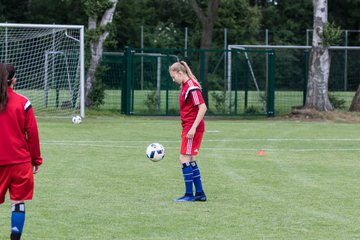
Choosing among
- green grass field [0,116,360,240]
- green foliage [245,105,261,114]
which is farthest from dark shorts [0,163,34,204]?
green foliage [245,105,261,114]

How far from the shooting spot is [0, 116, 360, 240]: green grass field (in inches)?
329

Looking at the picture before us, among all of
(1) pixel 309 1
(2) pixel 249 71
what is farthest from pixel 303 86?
(1) pixel 309 1

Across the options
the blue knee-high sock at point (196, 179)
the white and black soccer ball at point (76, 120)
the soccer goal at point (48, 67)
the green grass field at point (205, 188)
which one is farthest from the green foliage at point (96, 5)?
the blue knee-high sock at point (196, 179)

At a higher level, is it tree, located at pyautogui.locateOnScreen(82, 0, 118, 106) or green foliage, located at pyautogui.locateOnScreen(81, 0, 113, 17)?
green foliage, located at pyautogui.locateOnScreen(81, 0, 113, 17)

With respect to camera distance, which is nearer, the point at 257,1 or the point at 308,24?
the point at 308,24

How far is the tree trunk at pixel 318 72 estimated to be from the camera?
2638 cm

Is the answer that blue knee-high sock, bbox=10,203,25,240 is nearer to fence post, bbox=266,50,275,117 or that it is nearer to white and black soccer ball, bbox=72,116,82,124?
white and black soccer ball, bbox=72,116,82,124

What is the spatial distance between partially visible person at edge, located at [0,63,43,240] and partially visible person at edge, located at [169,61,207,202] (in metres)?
3.07

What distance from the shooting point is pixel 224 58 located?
1200 inches

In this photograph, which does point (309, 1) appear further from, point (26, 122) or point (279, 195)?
point (26, 122)

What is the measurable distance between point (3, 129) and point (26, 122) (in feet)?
0.66

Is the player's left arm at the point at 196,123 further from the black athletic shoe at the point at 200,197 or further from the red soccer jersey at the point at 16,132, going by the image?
the red soccer jersey at the point at 16,132

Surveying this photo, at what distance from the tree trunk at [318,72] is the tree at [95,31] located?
21.1ft

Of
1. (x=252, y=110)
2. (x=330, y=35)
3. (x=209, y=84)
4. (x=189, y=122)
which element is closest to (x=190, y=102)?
(x=189, y=122)
